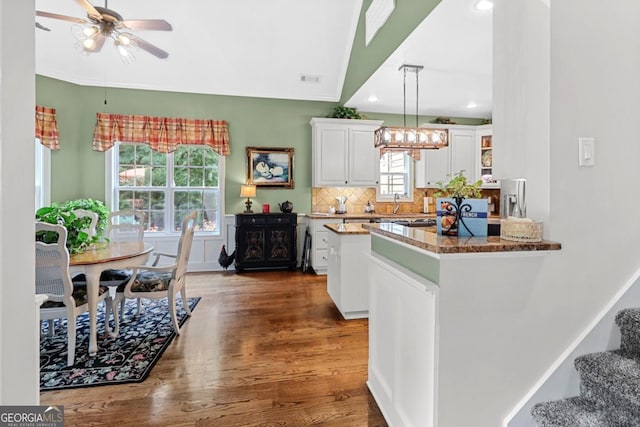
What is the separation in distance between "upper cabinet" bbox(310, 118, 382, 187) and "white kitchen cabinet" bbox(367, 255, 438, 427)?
11.4 ft

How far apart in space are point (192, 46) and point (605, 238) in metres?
5.10

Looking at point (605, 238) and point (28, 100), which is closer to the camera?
point (28, 100)

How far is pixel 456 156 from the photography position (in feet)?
18.7

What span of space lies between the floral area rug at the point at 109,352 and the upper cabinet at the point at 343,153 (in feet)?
10.2

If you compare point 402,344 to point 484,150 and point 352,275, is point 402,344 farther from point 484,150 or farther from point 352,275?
point 484,150

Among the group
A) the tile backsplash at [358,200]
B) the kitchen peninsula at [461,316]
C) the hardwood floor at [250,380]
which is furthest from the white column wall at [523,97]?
the tile backsplash at [358,200]

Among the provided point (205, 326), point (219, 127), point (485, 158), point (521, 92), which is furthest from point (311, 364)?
point (485, 158)

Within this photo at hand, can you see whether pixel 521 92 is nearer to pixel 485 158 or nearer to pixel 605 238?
pixel 605 238

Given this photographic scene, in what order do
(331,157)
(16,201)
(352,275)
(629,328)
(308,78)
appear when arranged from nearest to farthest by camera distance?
(16,201), (629,328), (352,275), (308,78), (331,157)

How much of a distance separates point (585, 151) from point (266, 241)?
169 inches

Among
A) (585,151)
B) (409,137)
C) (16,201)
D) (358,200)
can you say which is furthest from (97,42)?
(358,200)

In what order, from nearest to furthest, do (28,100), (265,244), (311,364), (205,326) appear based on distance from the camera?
(28,100) → (311,364) → (205,326) → (265,244)

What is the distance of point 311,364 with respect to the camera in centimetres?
233

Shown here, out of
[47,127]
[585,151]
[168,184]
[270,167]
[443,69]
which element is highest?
[443,69]
